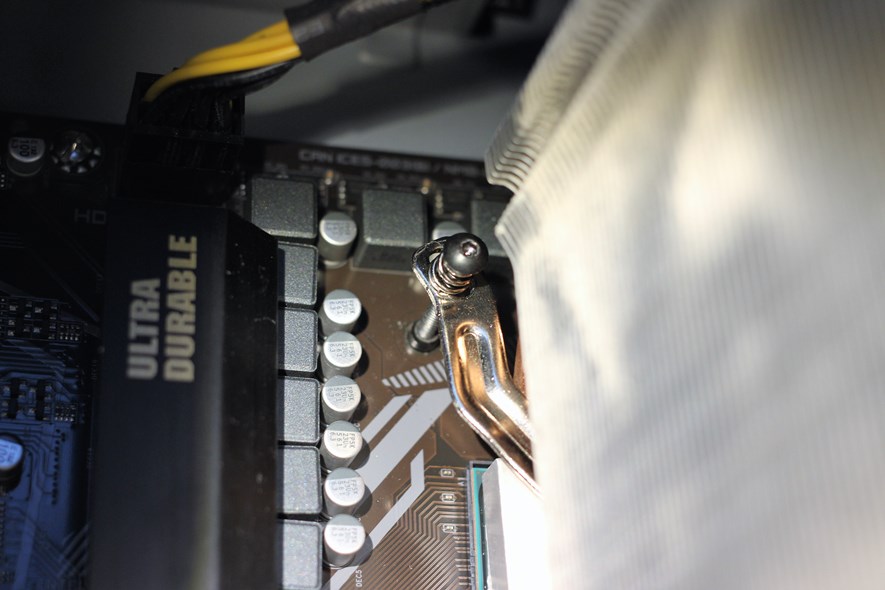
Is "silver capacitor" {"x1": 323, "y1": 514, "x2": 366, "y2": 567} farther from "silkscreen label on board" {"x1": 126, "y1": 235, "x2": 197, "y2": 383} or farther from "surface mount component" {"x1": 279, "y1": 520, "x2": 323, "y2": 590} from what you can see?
"silkscreen label on board" {"x1": 126, "y1": 235, "x2": 197, "y2": 383}

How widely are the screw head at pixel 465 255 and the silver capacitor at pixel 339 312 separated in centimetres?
19

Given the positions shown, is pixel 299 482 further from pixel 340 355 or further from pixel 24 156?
pixel 24 156

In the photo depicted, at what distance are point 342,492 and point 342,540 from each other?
6cm

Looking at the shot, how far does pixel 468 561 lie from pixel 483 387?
0.77ft

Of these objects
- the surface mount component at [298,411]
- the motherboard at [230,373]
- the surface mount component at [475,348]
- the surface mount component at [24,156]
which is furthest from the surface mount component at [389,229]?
the surface mount component at [24,156]

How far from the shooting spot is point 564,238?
3.54 feet

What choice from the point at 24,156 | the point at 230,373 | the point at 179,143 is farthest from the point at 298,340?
the point at 24,156

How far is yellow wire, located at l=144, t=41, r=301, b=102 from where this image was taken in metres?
1.11

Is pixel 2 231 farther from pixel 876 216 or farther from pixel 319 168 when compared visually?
pixel 876 216

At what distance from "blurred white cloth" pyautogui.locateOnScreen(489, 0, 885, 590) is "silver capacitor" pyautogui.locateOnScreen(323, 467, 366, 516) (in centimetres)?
27

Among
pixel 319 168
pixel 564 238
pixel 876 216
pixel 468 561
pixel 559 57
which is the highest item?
pixel 319 168

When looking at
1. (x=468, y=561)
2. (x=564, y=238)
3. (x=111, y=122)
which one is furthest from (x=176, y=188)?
(x=468, y=561)

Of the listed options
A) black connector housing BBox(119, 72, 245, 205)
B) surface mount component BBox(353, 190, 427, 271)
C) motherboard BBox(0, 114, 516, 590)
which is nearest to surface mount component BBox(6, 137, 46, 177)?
motherboard BBox(0, 114, 516, 590)

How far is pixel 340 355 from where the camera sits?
1.32 meters
